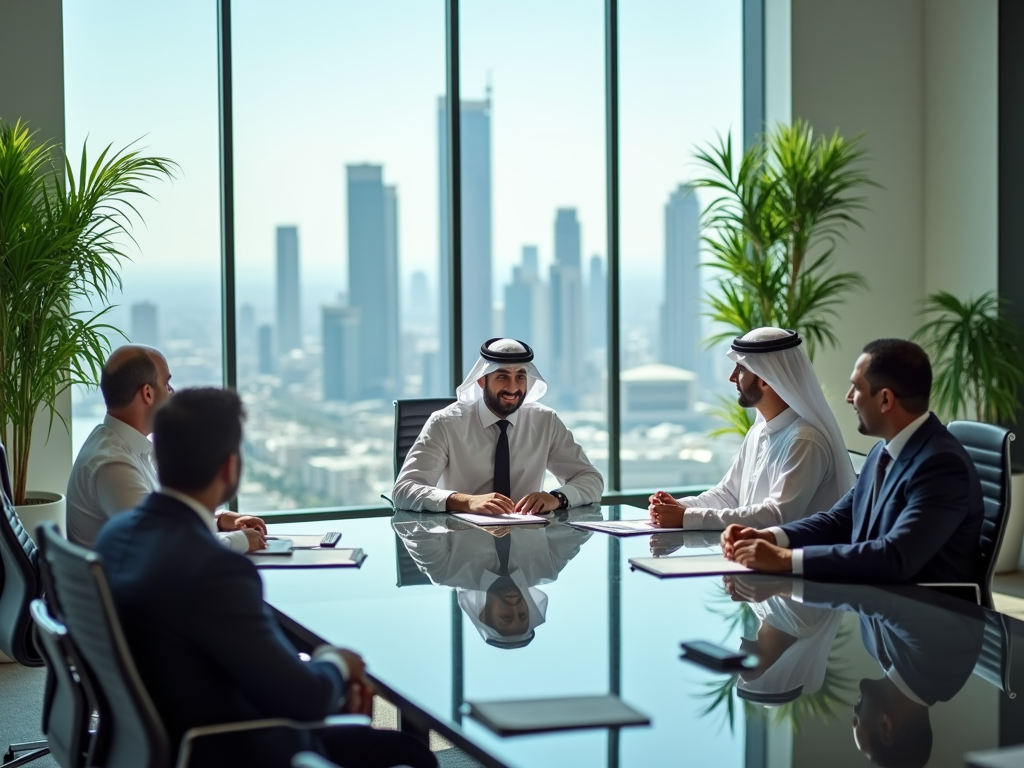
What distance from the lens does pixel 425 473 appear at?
15.3ft

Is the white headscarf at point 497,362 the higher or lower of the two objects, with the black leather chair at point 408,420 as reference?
higher

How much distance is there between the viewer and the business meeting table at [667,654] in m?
1.90

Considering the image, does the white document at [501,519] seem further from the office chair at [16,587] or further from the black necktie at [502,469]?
the office chair at [16,587]

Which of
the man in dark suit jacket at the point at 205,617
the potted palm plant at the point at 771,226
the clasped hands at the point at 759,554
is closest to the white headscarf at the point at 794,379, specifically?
the clasped hands at the point at 759,554

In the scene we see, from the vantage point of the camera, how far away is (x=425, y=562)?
133 inches

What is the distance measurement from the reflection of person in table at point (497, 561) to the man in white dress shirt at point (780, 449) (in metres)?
0.45

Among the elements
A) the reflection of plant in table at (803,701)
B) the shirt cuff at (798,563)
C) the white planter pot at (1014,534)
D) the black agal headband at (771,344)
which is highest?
the black agal headband at (771,344)

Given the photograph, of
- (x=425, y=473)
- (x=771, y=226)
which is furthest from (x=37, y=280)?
(x=771, y=226)

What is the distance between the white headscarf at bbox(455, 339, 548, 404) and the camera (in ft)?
15.4

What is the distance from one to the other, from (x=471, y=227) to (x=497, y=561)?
3815 millimetres

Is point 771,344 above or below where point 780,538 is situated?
above

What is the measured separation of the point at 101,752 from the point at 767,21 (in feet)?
21.3

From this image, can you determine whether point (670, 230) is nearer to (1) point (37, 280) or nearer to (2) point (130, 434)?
(1) point (37, 280)

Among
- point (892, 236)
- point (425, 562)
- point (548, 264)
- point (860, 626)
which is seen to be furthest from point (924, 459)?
point (892, 236)
